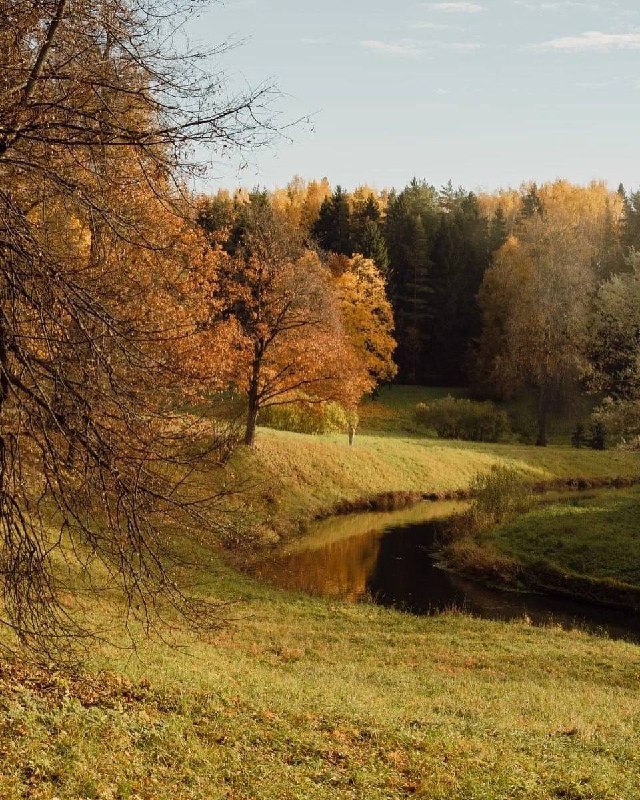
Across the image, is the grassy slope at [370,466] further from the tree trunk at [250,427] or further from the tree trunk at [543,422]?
the tree trunk at [543,422]

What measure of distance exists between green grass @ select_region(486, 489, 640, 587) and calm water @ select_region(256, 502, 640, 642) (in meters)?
2.15

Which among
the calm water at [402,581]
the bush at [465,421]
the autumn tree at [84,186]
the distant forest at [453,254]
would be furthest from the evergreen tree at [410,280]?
the autumn tree at [84,186]

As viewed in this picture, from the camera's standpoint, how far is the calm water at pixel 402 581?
2306 centimetres

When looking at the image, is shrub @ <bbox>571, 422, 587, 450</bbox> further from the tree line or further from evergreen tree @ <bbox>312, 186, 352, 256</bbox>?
evergreen tree @ <bbox>312, 186, 352, 256</bbox>

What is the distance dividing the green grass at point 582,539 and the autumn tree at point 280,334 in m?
9.59

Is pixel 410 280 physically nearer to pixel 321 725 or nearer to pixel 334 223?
pixel 334 223

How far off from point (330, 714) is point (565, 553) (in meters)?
18.9

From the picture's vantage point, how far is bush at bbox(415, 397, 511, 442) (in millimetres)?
59250

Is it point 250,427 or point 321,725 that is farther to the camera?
point 250,427

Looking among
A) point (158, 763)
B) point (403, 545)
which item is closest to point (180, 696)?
point (158, 763)

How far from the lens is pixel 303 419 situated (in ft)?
145

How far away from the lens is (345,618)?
799 inches

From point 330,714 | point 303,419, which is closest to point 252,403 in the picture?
point 303,419

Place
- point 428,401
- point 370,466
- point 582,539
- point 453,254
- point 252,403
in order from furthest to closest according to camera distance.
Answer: point 453,254 < point 428,401 < point 370,466 < point 252,403 < point 582,539
